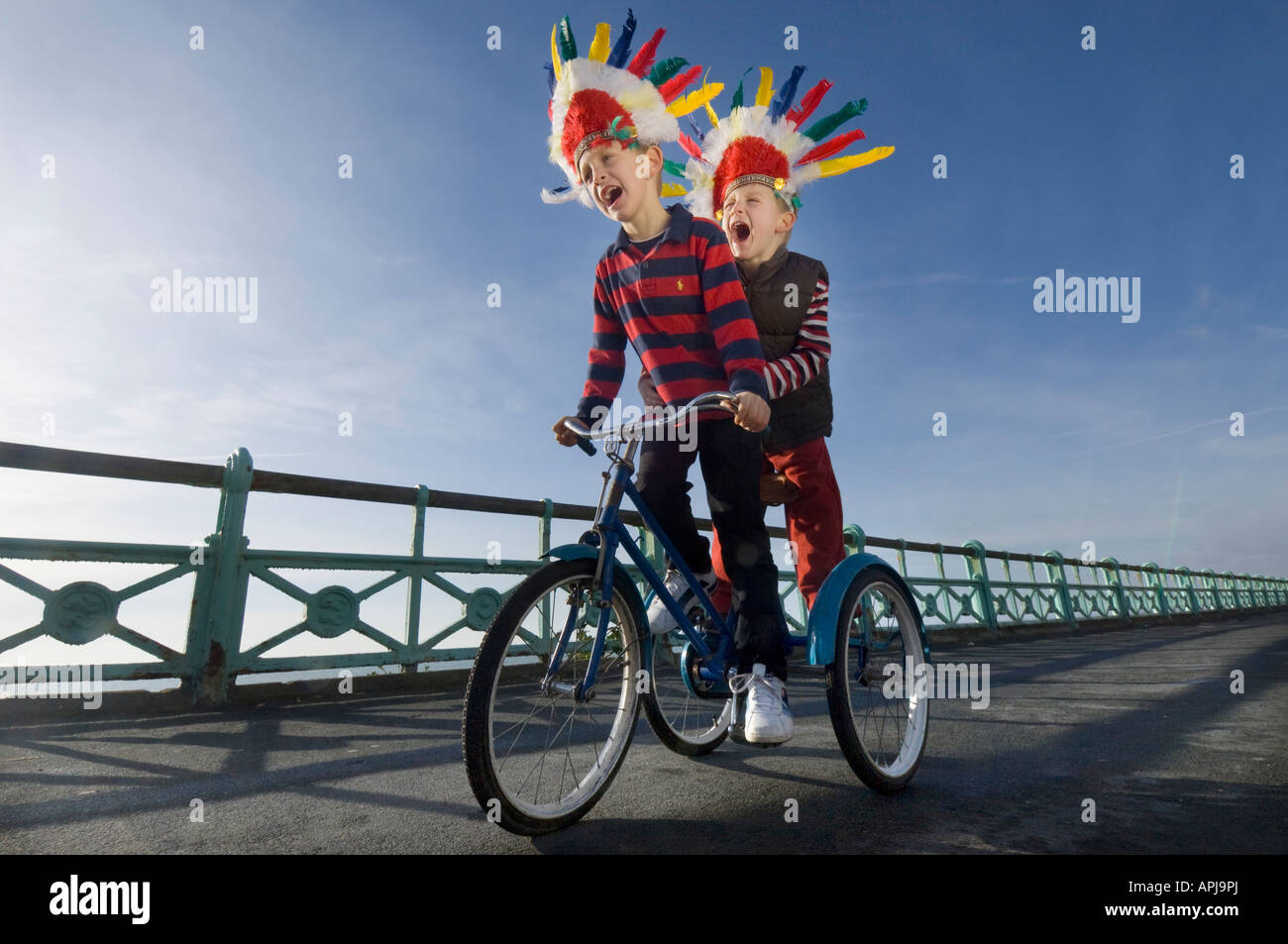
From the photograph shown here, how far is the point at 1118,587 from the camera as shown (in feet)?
64.8

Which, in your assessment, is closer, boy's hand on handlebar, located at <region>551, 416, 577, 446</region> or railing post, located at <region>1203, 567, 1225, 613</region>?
boy's hand on handlebar, located at <region>551, 416, 577, 446</region>

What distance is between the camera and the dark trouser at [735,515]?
2.41 meters

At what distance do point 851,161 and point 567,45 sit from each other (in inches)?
55.7

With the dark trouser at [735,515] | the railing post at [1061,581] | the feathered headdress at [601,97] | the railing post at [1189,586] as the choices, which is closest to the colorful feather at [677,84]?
the feathered headdress at [601,97]

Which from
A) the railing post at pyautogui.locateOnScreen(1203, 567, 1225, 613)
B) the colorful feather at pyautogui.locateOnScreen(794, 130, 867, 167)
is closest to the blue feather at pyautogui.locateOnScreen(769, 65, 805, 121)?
the colorful feather at pyautogui.locateOnScreen(794, 130, 867, 167)

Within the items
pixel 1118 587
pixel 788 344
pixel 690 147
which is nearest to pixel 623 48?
pixel 690 147

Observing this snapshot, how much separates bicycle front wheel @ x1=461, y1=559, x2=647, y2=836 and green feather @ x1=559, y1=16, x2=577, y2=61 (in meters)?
2.09

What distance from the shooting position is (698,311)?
2.48 meters

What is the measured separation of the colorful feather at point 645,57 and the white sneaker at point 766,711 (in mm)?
2342

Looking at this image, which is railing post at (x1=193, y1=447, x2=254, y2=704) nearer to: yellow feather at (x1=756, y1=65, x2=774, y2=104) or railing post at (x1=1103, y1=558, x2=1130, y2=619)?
yellow feather at (x1=756, y1=65, x2=774, y2=104)

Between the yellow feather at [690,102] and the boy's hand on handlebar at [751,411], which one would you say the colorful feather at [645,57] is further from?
the boy's hand on handlebar at [751,411]

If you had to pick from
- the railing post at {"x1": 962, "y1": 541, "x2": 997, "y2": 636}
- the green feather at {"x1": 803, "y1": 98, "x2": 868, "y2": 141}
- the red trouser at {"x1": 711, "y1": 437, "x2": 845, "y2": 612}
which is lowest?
the railing post at {"x1": 962, "y1": 541, "x2": 997, "y2": 636}

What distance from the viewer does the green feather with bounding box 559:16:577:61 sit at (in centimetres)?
285
